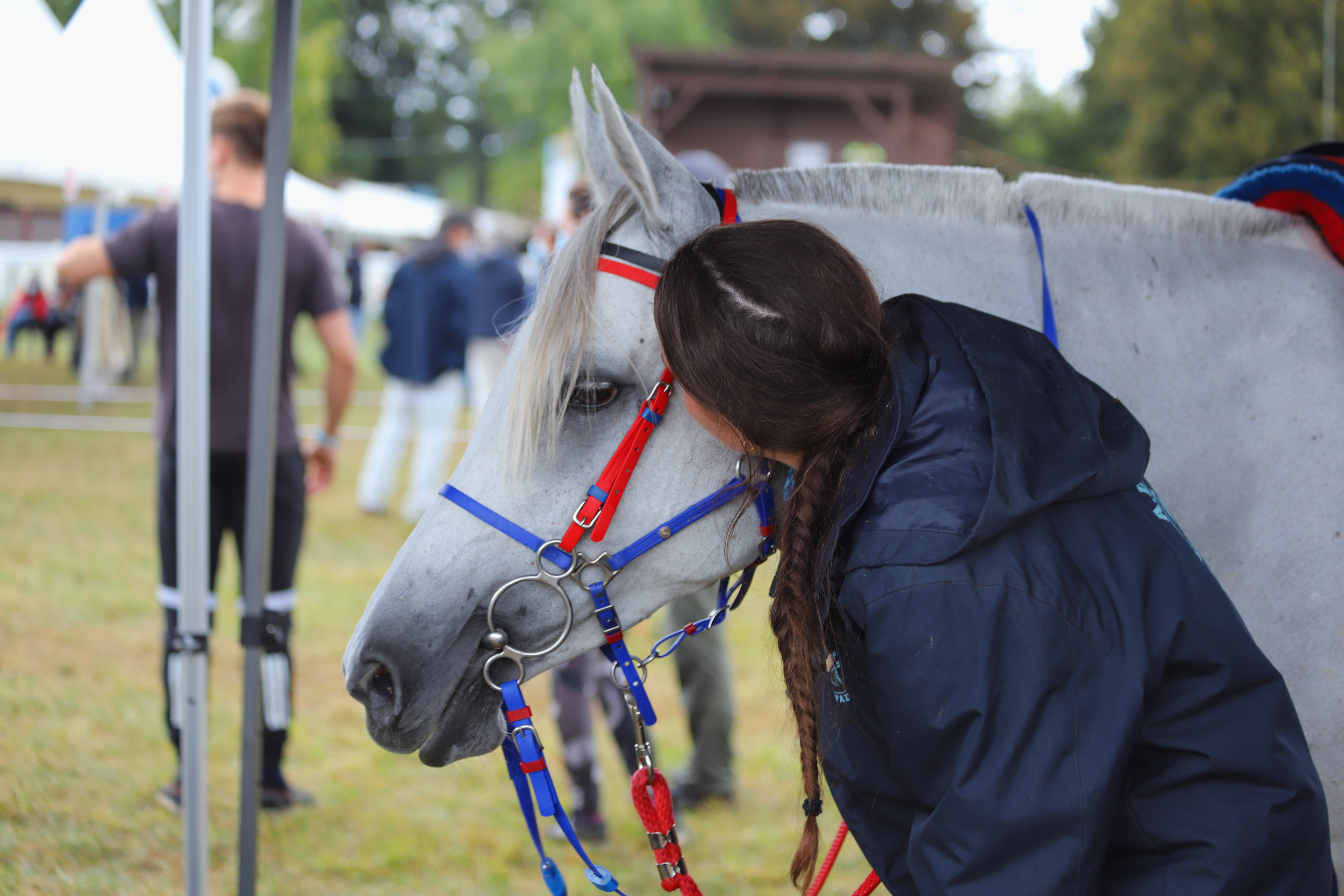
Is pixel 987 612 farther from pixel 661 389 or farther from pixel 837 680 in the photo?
pixel 661 389

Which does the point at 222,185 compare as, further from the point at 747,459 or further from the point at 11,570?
the point at 11,570

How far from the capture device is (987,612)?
1086mm

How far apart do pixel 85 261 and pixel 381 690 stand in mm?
2238

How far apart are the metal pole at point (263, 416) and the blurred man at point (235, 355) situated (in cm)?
59

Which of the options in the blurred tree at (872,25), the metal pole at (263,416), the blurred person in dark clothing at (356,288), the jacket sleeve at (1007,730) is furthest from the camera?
the blurred tree at (872,25)

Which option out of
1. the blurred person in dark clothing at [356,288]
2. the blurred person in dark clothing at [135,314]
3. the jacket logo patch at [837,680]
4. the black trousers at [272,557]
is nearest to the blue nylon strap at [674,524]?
the jacket logo patch at [837,680]

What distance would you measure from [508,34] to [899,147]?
93.6 feet

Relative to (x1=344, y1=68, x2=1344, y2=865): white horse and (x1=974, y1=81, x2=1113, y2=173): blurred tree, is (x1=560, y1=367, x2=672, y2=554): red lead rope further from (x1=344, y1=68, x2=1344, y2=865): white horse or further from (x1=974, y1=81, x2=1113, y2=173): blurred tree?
(x1=974, y1=81, x2=1113, y2=173): blurred tree

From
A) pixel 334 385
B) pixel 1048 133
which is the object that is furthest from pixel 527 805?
pixel 1048 133

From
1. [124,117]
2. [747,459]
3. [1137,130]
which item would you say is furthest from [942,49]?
[747,459]

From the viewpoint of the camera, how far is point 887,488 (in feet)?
3.86

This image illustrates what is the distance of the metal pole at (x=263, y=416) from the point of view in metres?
2.35

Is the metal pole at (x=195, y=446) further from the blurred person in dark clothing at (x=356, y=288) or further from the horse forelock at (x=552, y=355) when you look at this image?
the blurred person in dark clothing at (x=356, y=288)

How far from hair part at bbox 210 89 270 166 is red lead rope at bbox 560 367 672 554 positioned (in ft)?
7.52
